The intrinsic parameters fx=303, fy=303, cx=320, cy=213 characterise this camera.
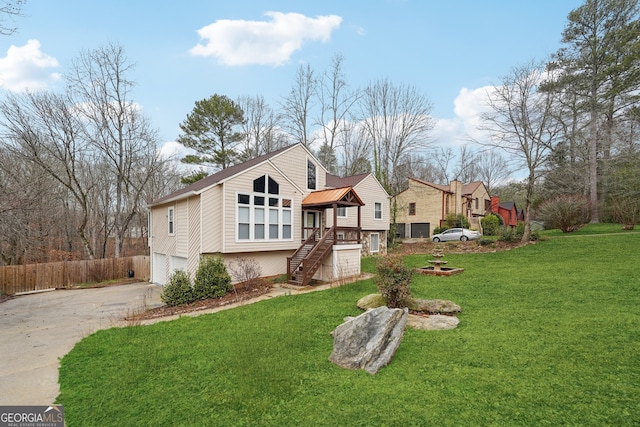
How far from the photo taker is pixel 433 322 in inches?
241

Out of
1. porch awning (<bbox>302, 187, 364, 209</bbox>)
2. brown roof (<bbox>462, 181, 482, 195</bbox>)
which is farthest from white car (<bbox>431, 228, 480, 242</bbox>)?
porch awning (<bbox>302, 187, 364, 209</bbox>)

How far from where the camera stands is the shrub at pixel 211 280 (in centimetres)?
1040

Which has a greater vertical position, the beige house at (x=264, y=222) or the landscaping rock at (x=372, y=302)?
the beige house at (x=264, y=222)

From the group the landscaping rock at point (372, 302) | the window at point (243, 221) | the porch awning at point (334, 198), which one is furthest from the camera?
the porch awning at point (334, 198)

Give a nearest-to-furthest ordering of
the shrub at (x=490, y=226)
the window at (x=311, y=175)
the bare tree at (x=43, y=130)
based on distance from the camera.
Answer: the window at (x=311, y=175) → the bare tree at (x=43, y=130) → the shrub at (x=490, y=226)

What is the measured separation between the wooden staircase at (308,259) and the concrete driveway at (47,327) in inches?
197

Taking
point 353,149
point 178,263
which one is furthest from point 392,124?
point 178,263

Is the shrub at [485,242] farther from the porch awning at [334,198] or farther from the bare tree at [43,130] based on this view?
the bare tree at [43,130]

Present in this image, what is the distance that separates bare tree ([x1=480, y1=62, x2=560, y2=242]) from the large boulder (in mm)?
16479

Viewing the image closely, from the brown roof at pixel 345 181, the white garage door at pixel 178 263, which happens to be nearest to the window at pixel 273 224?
the white garage door at pixel 178 263

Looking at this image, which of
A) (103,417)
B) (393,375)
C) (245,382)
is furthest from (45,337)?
(393,375)

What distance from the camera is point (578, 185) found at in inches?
841

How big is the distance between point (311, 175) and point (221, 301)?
8.15m

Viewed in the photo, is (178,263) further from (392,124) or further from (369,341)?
(392,124)
